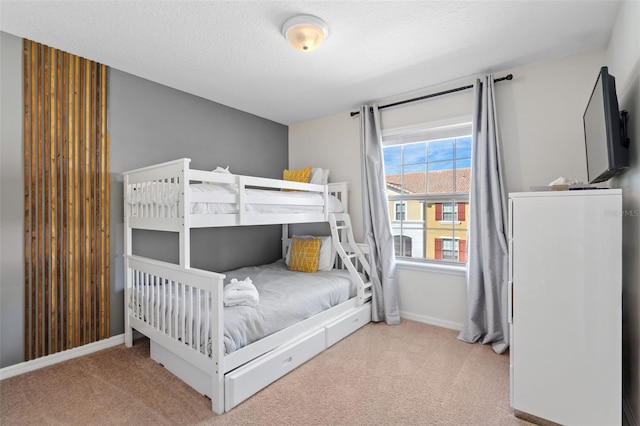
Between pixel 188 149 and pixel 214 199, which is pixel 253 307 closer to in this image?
pixel 214 199

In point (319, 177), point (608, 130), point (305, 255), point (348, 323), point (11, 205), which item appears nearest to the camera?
point (608, 130)

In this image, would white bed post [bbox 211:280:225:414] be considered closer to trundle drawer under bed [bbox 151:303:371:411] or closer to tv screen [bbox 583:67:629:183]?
trundle drawer under bed [bbox 151:303:371:411]

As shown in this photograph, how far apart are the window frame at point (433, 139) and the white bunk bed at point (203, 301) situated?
2.91 ft

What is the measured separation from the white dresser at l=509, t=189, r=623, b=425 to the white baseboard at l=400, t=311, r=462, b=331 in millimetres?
1262

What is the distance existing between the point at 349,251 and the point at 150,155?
2244mm

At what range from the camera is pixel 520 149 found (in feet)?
8.56

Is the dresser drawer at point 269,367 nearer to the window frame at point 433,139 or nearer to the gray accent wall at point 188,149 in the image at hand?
the window frame at point 433,139

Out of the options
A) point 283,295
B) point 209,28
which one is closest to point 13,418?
point 283,295

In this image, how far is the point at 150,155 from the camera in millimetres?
2844

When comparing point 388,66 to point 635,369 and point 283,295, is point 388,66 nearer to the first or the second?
point 283,295

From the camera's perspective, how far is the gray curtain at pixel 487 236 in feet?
8.39

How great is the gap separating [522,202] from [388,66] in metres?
1.57

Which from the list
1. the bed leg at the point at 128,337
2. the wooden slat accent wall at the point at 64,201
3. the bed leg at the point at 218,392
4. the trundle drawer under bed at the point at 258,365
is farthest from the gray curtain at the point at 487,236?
the wooden slat accent wall at the point at 64,201

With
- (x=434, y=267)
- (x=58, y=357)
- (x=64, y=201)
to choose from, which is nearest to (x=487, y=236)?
(x=434, y=267)
